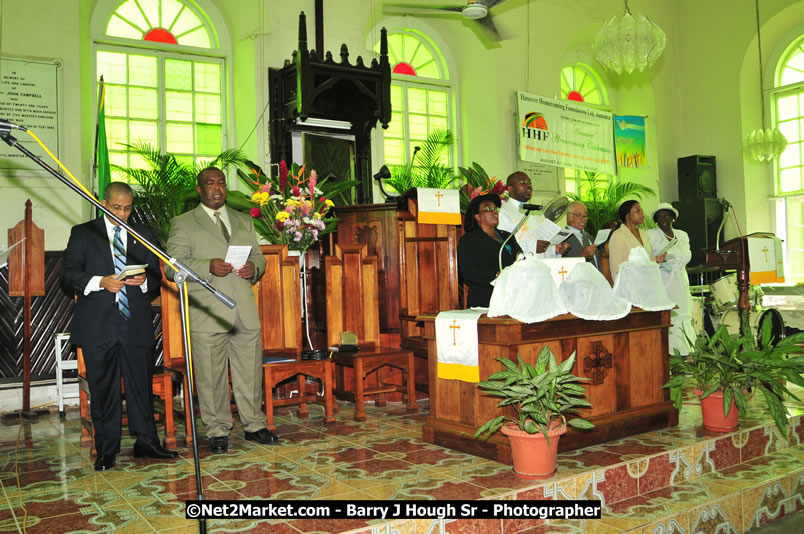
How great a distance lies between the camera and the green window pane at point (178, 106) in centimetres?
820

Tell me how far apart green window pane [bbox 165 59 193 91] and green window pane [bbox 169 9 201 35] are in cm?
35

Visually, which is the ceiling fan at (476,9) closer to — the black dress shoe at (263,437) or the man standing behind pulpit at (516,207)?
the man standing behind pulpit at (516,207)

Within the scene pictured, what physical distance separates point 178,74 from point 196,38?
502 mm

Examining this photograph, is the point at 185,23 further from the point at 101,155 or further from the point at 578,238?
the point at 578,238

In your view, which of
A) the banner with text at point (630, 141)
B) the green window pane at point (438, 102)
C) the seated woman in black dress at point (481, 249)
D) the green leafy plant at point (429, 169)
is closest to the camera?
the seated woman in black dress at point (481, 249)

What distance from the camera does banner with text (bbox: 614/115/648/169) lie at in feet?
36.9

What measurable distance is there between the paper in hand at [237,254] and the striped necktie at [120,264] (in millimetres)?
598

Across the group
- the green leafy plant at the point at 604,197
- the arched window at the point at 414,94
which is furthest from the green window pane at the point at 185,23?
the green leafy plant at the point at 604,197

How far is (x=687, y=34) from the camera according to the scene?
12.2 meters

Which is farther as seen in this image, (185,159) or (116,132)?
(185,159)

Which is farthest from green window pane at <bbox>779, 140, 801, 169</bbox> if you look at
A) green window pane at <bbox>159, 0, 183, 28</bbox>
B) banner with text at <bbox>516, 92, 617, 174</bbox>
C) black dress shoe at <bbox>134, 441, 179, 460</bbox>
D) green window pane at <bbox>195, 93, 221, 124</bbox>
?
black dress shoe at <bbox>134, 441, 179, 460</bbox>

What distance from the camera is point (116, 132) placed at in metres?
7.82

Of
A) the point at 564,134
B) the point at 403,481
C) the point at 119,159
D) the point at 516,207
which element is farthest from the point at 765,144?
the point at 403,481

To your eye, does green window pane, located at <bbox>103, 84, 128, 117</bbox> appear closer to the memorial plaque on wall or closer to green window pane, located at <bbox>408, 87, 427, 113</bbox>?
the memorial plaque on wall
